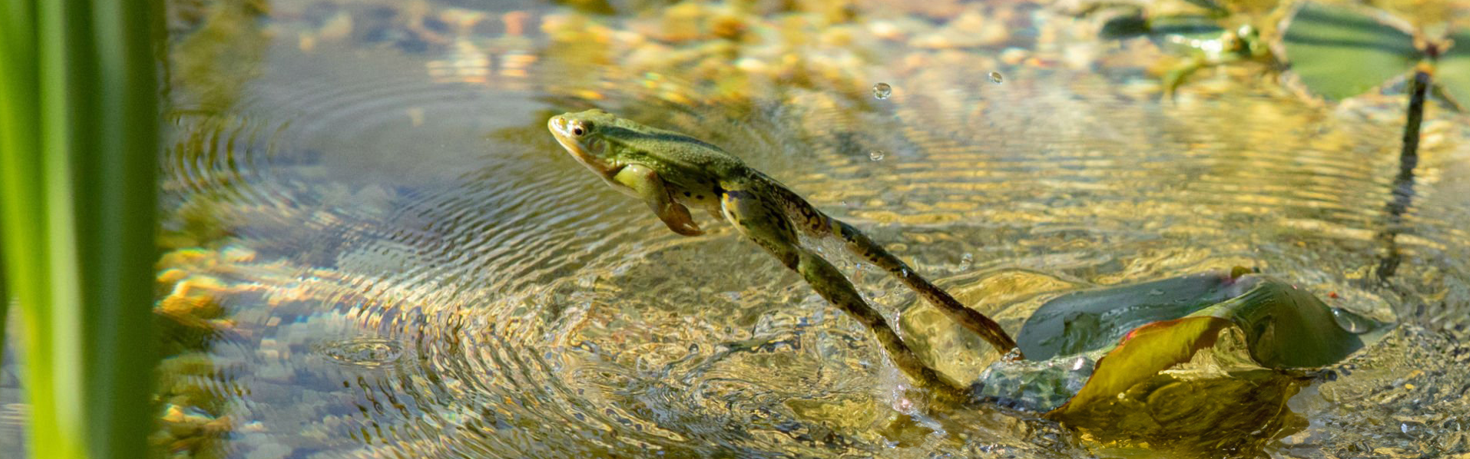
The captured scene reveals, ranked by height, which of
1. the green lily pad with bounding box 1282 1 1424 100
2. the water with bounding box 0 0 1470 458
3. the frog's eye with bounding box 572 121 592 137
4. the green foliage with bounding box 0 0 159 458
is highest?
the green foliage with bounding box 0 0 159 458

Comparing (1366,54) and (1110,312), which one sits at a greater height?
(1366,54)

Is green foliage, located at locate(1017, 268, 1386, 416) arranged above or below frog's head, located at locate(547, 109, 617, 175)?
below

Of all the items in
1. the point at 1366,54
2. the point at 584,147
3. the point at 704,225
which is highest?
the point at 1366,54

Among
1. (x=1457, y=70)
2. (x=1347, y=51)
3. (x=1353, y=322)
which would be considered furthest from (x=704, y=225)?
(x=1457, y=70)

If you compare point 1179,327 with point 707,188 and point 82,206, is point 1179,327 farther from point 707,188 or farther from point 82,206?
point 82,206

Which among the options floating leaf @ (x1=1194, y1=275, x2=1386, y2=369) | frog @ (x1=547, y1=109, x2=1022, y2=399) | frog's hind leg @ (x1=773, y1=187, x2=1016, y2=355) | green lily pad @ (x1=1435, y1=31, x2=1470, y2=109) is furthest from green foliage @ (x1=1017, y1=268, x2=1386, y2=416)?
green lily pad @ (x1=1435, y1=31, x2=1470, y2=109)

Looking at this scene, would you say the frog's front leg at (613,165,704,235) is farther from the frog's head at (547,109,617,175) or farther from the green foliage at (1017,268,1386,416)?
the green foliage at (1017,268,1386,416)

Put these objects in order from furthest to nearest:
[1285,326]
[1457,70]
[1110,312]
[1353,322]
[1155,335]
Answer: [1457,70]
[1353,322]
[1110,312]
[1285,326]
[1155,335]

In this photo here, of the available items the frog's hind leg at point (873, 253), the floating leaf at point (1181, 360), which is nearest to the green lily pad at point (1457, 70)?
the floating leaf at point (1181, 360)
